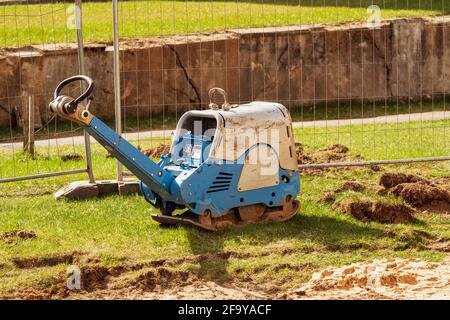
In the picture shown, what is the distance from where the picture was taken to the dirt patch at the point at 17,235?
1012 cm

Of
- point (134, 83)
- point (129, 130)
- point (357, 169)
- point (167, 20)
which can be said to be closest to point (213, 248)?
point (357, 169)

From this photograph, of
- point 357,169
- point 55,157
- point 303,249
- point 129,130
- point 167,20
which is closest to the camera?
point 303,249

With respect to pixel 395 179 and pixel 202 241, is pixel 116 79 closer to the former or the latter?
pixel 202 241

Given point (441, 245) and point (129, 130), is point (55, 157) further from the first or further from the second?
point (441, 245)

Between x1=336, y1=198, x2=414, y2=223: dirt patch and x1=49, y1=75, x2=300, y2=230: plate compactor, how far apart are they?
0.58 meters

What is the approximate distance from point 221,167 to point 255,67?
27.9 feet

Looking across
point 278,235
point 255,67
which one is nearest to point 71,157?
point 278,235

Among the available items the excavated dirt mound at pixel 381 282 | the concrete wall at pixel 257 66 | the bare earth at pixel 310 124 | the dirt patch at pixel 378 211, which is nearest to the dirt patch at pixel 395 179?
the dirt patch at pixel 378 211

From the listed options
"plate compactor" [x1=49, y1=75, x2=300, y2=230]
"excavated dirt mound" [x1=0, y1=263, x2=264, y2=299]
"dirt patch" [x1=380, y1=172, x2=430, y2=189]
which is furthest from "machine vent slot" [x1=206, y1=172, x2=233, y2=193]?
"dirt patch" [x1=380, y1=172, x2=430, y2=189]

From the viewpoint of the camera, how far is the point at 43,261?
31.4ft

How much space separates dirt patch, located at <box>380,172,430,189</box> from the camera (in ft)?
38.8

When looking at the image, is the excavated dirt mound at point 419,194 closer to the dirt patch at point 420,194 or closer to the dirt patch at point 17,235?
the dirt patch at point 420,194

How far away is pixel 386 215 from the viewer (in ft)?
35.3

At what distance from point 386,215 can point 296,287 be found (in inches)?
85.3
